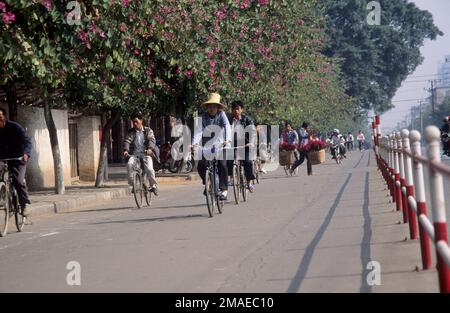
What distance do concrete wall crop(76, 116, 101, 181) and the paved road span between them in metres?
13.8

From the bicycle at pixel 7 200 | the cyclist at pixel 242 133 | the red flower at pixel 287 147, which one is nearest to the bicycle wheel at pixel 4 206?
the bicycle at pixel 7 200

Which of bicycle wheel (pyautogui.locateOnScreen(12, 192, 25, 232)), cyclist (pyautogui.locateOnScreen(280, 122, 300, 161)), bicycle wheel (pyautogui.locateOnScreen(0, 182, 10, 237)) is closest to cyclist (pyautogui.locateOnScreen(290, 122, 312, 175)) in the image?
cyclist (pyautogui.locateOnScreen(280, 122, 300, 161))

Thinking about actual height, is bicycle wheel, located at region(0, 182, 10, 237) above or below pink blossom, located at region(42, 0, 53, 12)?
below

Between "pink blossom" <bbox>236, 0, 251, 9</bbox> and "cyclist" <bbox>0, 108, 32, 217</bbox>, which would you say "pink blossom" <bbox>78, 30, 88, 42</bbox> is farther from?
"pink blossom" <bbox>236, 0, 251, 9</bbox>

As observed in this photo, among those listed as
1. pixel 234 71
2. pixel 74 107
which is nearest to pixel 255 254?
pixel 74 107

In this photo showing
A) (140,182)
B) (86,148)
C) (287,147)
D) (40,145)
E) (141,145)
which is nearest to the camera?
(140,182)

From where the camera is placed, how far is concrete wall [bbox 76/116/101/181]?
3148 centimetres

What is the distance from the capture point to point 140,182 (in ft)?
61.6

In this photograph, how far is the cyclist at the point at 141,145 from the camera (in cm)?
1869

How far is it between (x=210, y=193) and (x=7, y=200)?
3127mm

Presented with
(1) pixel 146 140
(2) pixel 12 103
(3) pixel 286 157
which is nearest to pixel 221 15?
(2) pixel 12 103

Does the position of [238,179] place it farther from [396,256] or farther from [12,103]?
[396,256]

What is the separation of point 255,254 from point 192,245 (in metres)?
1.27
